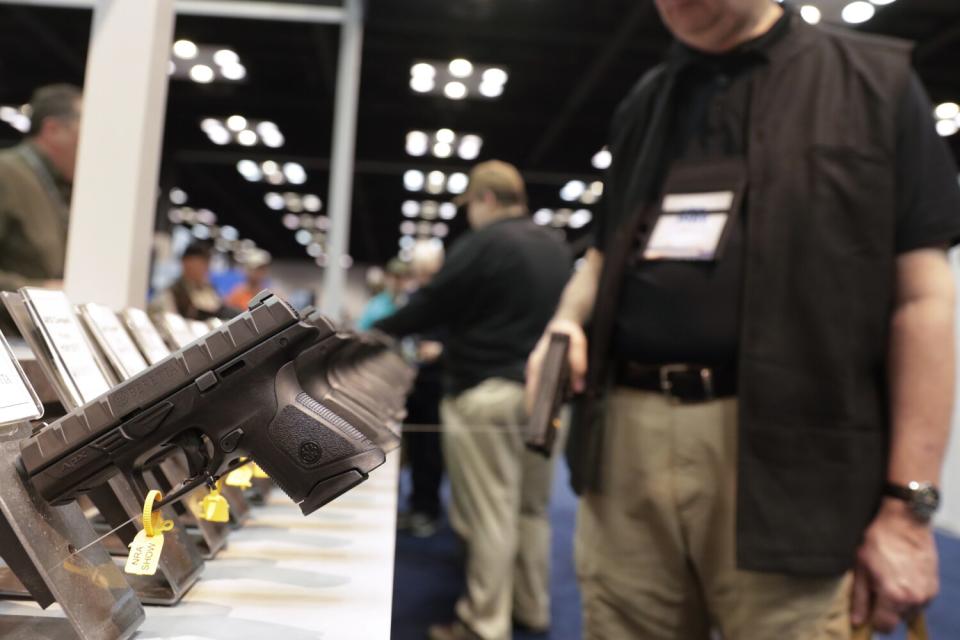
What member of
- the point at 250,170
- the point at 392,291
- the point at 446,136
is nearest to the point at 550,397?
the point at 392,291

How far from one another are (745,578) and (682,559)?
0.43 feet

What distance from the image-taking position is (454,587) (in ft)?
12.3

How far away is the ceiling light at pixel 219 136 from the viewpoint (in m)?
8.87

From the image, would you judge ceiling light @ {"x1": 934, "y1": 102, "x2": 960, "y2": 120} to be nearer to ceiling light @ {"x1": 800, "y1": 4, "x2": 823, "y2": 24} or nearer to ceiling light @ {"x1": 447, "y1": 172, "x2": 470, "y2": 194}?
ceiling light @ {"x1": 800, "y1": 4, "x2": 823, "y2": 24}

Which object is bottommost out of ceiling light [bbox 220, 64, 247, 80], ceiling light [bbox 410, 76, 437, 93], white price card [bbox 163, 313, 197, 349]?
white price card [bbox 163, 313, 197, 349]

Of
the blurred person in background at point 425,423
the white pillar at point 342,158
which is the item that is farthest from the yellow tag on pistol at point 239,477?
the white pillar at point 342,158

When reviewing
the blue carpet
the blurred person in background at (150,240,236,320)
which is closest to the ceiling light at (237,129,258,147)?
the blurred person in background at (150,240,236,320)

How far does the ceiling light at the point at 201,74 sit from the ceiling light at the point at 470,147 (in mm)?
2780

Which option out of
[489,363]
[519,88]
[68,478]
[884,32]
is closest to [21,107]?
[519,88]

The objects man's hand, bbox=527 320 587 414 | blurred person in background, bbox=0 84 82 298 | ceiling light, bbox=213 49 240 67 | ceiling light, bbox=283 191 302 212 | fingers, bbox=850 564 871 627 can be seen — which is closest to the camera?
fingers, bbox=850 564 871 627

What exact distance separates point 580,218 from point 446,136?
178 inches

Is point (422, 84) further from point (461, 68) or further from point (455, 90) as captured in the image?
point (461, 68)

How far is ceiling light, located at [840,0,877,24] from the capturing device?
176 inches

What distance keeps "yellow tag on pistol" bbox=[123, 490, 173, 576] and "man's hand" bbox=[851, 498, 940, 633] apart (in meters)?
1.05
